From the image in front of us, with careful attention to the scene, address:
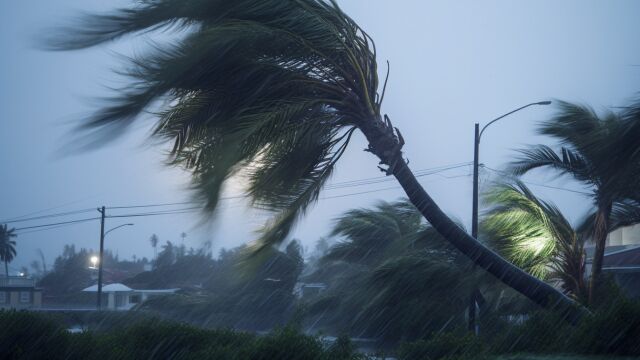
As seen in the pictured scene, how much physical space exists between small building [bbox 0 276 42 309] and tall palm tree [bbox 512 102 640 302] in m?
8.30

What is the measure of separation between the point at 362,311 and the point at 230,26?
703 centimetres

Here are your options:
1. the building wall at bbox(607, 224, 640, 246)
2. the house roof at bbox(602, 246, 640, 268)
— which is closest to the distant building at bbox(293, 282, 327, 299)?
the house roof at bbox(602, 246, 640, 268)

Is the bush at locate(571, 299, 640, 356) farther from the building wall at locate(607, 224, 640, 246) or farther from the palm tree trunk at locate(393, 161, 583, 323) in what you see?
the building wall at locate(607, 224, 640, 246)

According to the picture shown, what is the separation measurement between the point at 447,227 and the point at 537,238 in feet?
10.1

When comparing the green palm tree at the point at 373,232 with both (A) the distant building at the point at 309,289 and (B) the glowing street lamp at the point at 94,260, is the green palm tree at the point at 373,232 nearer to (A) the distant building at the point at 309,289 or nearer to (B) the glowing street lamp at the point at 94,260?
(A) the distant building at the point at 309,289

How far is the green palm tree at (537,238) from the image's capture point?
10.4 m

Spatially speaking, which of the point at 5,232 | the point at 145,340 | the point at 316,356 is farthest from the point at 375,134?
the point at 5,232

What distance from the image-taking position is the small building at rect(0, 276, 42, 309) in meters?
11.1

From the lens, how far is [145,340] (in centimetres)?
805

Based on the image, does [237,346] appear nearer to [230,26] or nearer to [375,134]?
[375,134]

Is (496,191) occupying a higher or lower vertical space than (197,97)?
lower

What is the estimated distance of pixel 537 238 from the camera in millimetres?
10414

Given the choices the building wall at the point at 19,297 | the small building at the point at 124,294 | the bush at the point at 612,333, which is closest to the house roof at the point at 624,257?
the small building at the point at 124,294

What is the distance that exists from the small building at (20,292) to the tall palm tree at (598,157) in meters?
8.30
